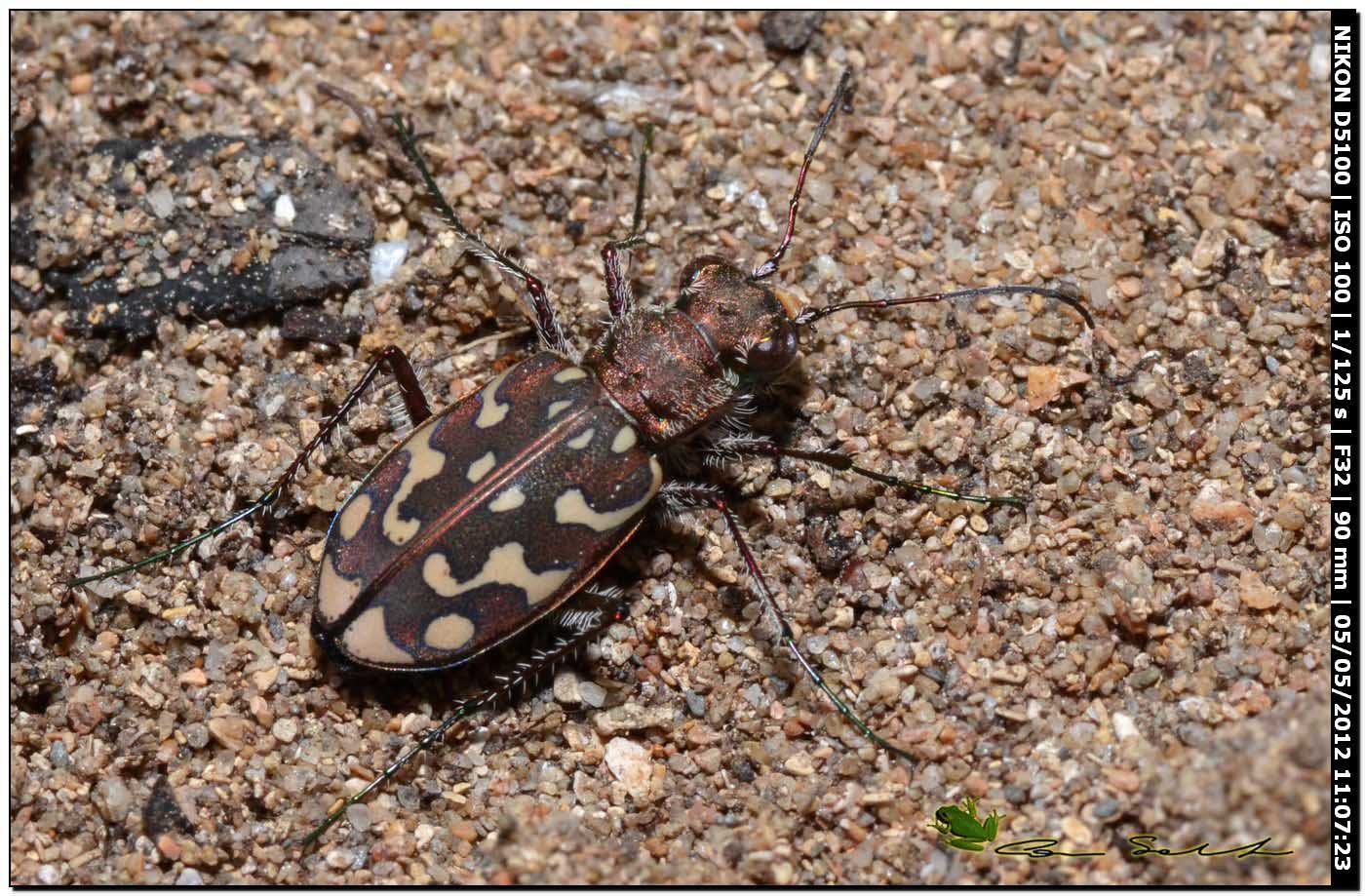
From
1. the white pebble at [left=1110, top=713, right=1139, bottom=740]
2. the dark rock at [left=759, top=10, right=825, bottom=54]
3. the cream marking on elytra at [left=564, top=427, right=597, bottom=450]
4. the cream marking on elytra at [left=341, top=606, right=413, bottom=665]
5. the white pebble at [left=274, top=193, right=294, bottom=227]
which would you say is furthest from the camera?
the dark rock at [left=759, top=10, right=825, bottom=54]

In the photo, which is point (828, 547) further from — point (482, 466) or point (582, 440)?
point (482, 466)

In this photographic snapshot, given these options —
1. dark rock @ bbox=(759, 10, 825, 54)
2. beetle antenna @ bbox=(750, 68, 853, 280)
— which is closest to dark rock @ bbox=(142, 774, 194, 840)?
beetle antenna @ bbox=(750, 68, 853, 280)

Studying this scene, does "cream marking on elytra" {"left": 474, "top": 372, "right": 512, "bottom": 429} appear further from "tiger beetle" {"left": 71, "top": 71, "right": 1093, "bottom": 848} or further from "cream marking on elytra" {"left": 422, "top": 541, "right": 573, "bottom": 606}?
"cream marking on elytra" {"left": 422, "top": 541, "right": 573, "bottom": 606}

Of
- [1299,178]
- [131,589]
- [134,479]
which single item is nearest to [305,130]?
[134,479]

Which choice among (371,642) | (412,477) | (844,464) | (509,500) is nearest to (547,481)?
(509,500)

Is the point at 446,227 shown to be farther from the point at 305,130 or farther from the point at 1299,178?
the point at 1299,178
